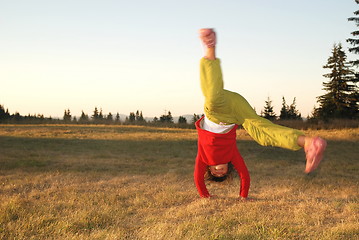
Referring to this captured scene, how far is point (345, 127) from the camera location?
26.6 metres

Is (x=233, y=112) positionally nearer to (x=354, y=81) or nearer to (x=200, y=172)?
(x=200, y=172)

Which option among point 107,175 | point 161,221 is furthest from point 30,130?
point 161,221

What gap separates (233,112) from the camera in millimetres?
6449

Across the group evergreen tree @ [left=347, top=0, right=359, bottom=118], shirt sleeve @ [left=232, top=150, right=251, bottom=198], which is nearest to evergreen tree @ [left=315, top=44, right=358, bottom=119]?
evergreen tree @ [left=347, top=0, right=359, bottom=118]

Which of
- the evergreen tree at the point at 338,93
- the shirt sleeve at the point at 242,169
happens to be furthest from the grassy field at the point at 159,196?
the evergreen tree at the point at 338,93

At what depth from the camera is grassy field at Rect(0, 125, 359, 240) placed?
6.08m

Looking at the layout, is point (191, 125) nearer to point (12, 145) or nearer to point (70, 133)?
point (70, 133)

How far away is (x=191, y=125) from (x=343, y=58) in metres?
18.7

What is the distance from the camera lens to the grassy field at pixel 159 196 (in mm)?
6082

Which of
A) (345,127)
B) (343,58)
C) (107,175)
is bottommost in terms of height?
(107,175)

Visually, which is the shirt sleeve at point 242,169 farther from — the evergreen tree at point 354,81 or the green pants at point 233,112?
the evergreen tree at point 354,81

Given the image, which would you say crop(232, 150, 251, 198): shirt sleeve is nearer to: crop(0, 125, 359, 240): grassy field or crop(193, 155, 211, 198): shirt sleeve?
crop(0, 125, 359, 240): grassy field

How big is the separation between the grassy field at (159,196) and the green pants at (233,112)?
1.69 m

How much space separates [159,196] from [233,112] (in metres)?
3.95
